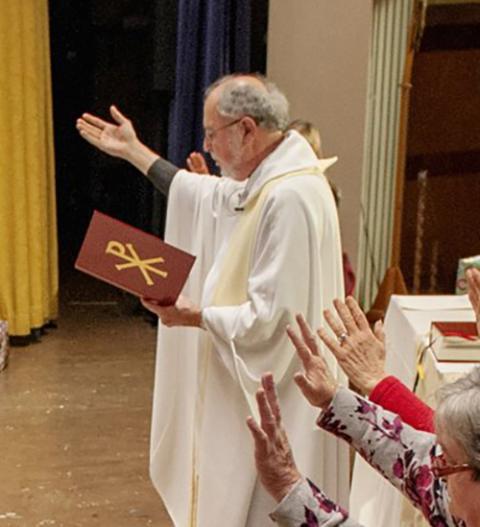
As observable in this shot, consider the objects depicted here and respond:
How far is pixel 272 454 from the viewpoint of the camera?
1627mm

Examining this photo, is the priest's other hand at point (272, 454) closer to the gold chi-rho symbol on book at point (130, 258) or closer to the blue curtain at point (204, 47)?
the gold chi-rho symbol on book at point (130, 258)

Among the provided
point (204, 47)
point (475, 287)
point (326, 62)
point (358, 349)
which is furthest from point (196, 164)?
point (326, 62)

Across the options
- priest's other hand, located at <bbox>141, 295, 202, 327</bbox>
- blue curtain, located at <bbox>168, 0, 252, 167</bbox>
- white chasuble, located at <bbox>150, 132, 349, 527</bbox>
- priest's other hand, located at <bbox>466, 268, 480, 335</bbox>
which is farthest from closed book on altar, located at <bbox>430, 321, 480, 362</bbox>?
blue curtain, located at <bbox>168, 0, 252, 167</bbox>

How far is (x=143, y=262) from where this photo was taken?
2.54m

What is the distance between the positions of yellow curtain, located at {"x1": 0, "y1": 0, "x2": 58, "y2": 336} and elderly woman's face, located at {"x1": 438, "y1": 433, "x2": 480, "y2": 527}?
3827 millimetres

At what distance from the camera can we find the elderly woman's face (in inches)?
53.9

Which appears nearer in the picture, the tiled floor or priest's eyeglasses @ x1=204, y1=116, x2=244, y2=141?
priest's eyeglasses @ x1=204, y1=116, x2=244, y2=141

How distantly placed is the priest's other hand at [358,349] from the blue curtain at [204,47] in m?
3.04

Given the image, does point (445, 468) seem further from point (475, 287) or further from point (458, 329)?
point (458, 329)

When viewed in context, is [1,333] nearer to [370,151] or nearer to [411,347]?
[370,151]

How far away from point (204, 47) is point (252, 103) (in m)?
2.35

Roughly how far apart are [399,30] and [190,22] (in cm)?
105

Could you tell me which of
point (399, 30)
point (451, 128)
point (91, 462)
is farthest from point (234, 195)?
point (451, 128)

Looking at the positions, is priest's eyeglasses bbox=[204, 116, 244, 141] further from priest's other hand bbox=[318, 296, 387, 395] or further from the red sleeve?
the red sleeve
